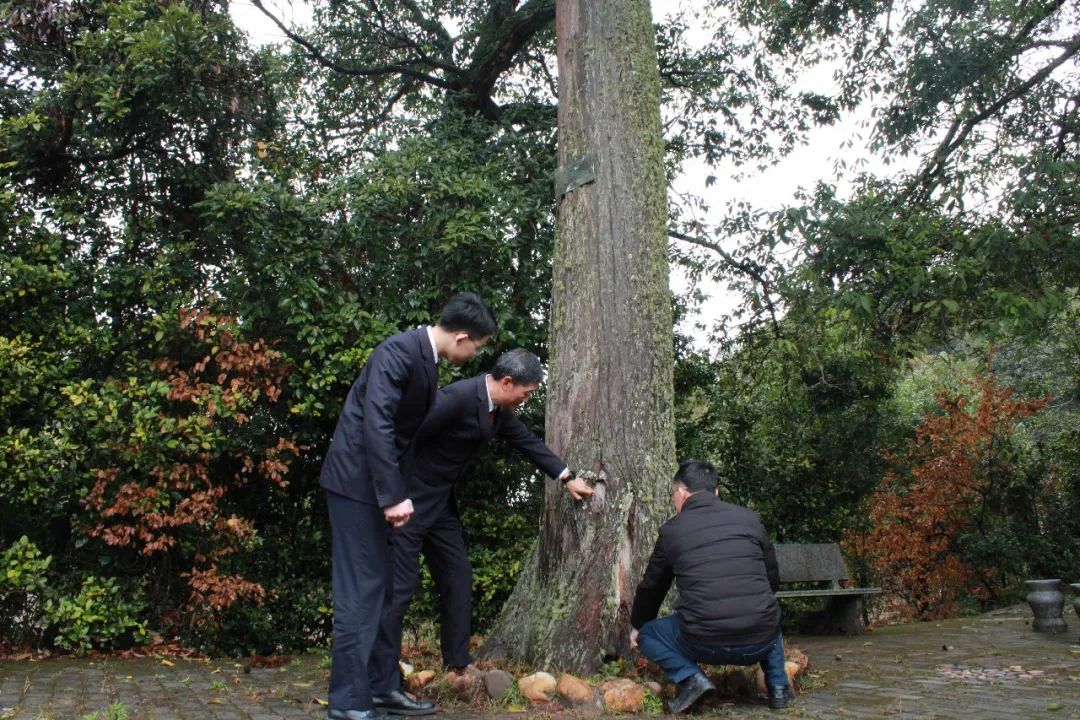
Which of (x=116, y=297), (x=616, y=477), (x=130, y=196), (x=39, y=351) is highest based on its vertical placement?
(x=130, y=196)

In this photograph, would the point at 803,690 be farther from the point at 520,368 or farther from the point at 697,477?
the point at 520,368

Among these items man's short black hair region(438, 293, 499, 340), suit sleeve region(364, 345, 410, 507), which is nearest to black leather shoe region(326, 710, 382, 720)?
suit sleeve region(364, 345, 410, 507)

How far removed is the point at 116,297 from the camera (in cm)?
784

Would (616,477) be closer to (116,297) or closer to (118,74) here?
(116,297)

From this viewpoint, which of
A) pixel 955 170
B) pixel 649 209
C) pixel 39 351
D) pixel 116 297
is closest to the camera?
pixel 649 209

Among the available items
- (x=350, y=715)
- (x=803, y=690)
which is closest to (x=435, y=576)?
(x=350, y=715)

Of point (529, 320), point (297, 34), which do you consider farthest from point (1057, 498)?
point (297, 34)

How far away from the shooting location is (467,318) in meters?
4.23

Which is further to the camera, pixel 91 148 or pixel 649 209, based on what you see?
pixel 91 148

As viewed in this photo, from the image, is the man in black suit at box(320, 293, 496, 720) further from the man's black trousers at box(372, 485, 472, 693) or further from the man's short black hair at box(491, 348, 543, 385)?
the man's short black hair at box(491, 348, 543, 385)

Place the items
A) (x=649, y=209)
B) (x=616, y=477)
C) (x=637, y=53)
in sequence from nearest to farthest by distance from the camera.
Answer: (x=616, y=477) < (x=649, y=209) < (x=637, y=53)

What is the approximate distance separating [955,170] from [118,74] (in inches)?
311

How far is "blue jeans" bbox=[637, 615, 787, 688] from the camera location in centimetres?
434

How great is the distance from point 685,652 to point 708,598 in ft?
1.10
